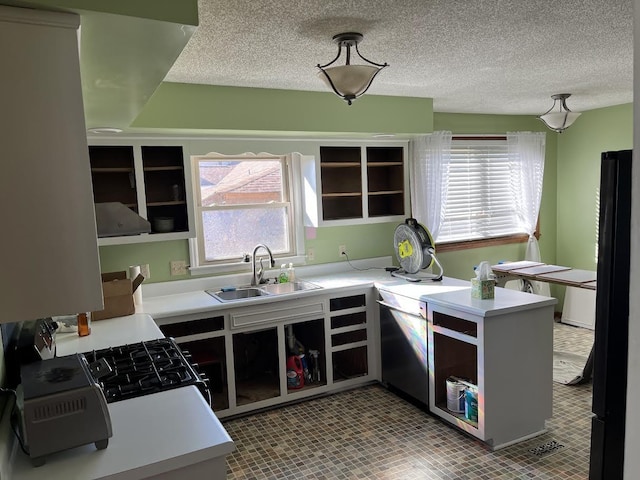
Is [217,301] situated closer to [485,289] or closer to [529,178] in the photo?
[485,289]

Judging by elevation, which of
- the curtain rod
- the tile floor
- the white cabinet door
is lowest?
the tile floor

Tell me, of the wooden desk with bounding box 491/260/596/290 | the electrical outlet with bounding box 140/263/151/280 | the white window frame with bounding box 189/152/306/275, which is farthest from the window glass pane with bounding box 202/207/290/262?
the wooden desk with bounding box 491/260/596/290

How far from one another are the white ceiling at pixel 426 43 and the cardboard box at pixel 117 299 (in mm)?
1314

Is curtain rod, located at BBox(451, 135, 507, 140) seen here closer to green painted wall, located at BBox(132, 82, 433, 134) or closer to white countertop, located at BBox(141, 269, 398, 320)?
green painted wall, located at BBox(132, 82, 433, 134)

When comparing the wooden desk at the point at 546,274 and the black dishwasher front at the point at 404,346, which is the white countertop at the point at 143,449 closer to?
the black dishwasher front at the point at 404,346

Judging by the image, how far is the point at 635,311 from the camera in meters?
0.66

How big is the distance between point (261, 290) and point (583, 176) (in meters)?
3.78

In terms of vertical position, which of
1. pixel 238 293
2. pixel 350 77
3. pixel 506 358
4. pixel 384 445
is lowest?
pixel 384 445

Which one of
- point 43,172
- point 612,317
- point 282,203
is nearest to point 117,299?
point 282,203

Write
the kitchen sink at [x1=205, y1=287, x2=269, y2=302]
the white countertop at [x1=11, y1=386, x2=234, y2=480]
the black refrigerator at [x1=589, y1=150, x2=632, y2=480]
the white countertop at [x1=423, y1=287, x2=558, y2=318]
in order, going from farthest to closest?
the kitchen sink at [x1=205, y1=287, x2=269, y2=302], the white countertop at [x1=423, y1=287, x2=558, y2=318], the white countertop at [x1=11, y1=386, x2=234, y2=480], the black refrigerator at [x1=589, y1=150, x2=632, y2=480]

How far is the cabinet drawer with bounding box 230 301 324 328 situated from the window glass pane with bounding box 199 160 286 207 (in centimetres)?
100

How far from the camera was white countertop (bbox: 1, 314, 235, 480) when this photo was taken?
1.39m

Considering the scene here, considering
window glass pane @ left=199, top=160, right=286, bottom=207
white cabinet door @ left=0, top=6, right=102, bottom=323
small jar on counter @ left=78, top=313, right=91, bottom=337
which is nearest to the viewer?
white cabinet door @ left=0, top=6, right=102, bottom=323

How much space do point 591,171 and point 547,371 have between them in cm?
305
